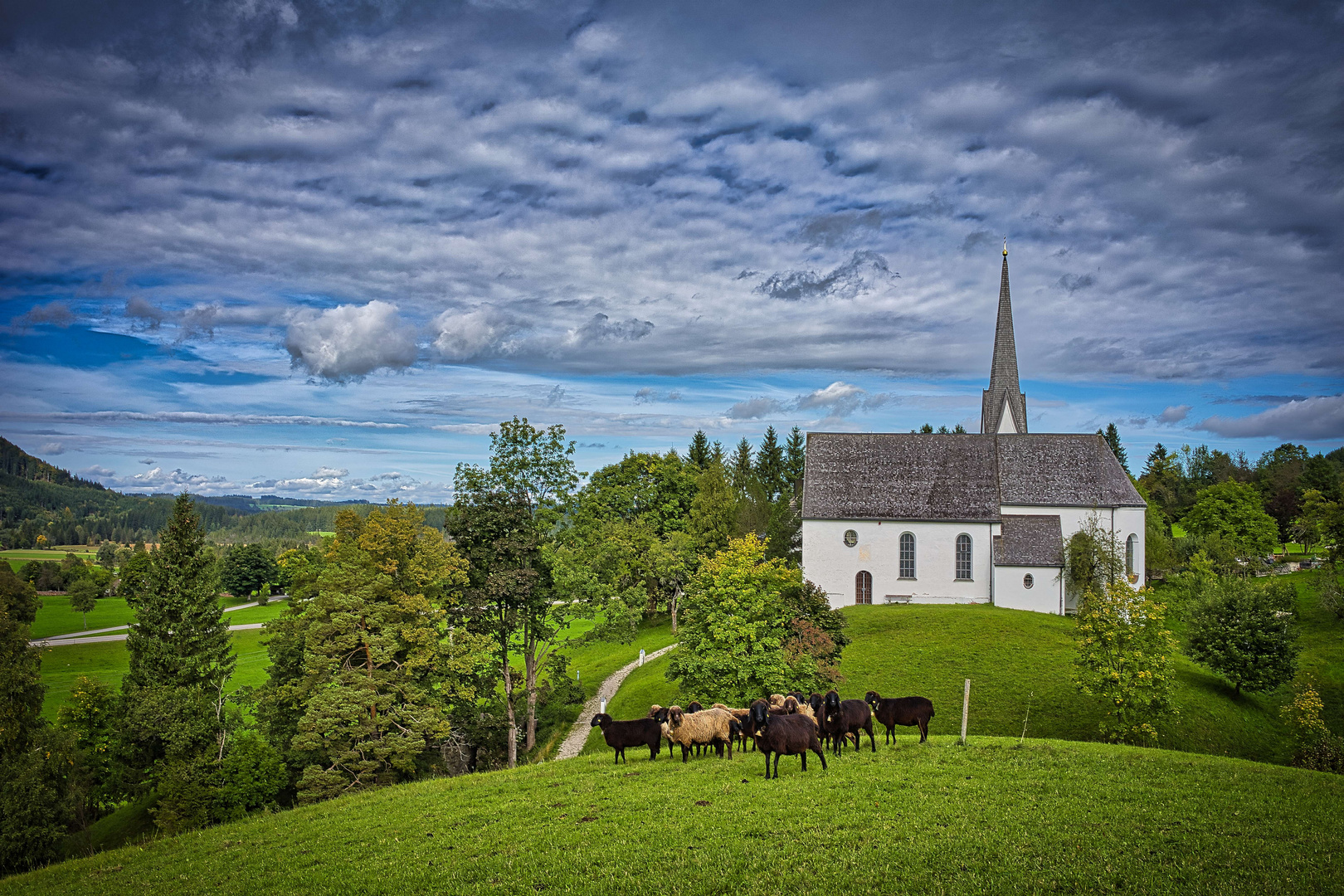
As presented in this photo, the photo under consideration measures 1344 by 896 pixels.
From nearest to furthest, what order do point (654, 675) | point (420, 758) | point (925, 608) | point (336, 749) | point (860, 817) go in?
point (860, 817)
point (336, 749)
point (420, 758)
point (654, 675)
point (925, 608)

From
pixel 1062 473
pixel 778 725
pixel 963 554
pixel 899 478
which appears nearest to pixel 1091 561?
pixel 1062 473

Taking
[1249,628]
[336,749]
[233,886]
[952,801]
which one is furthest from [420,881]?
[1249,628]

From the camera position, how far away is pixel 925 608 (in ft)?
151

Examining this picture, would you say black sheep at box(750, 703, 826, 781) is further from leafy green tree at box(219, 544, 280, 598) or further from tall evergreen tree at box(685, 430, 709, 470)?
leafy green tree at box(219, 544, 280, 598)

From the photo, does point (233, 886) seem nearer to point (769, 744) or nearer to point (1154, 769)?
point (769, 744)

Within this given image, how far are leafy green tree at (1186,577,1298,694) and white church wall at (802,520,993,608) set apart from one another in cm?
1705

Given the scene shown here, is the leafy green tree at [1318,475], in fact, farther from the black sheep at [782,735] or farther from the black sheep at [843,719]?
the black sheep at [782,735]

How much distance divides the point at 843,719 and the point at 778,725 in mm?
2547

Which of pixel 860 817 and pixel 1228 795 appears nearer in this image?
pixel 860 817

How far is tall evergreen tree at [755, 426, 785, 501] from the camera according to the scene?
86375 mm

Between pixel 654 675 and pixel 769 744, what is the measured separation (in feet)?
90.3

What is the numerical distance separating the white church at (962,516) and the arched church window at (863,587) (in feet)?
0.20

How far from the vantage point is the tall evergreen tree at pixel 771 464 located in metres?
86.4

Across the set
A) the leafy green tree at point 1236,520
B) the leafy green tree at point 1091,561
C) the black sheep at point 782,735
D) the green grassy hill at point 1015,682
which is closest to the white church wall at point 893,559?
the green grassy hill at point 1015,682
